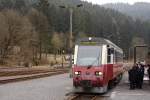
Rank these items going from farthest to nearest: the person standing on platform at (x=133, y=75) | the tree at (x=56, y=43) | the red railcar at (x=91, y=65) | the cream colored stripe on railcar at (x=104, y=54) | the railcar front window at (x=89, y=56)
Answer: the tree at (x=56, y=43), the person standing on platform at (x=133, y=75), the cream colored stripe on railcar at (x=104, y=54), the railcar front window at (x=89, y=56), the red railcar at (x=91, y=65)

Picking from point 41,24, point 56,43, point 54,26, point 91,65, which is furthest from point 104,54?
point 54,26

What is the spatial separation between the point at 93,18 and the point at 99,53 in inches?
5902

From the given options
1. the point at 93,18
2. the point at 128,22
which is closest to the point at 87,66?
the point at 93,18

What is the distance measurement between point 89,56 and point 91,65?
72 centimetres

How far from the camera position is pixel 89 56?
78.5 ft

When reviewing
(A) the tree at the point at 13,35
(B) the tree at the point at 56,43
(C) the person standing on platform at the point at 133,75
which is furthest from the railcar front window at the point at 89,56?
(B) the tree at the point at 56,43

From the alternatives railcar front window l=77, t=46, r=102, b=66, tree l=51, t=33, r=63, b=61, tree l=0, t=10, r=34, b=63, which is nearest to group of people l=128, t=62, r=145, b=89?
railcar front window l=77, t=46, r=102, b=66

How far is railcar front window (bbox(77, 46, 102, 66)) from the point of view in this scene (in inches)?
931

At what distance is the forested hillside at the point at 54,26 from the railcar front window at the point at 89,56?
63514 mm

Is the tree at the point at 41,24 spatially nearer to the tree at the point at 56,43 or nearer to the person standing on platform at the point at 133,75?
the tree at the point at 56,43

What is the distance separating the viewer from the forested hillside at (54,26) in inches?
3669

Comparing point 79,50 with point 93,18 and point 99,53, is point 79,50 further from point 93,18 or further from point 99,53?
point 93,18

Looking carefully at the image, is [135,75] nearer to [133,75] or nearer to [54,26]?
[133,75]

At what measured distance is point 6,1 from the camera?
15250cm
